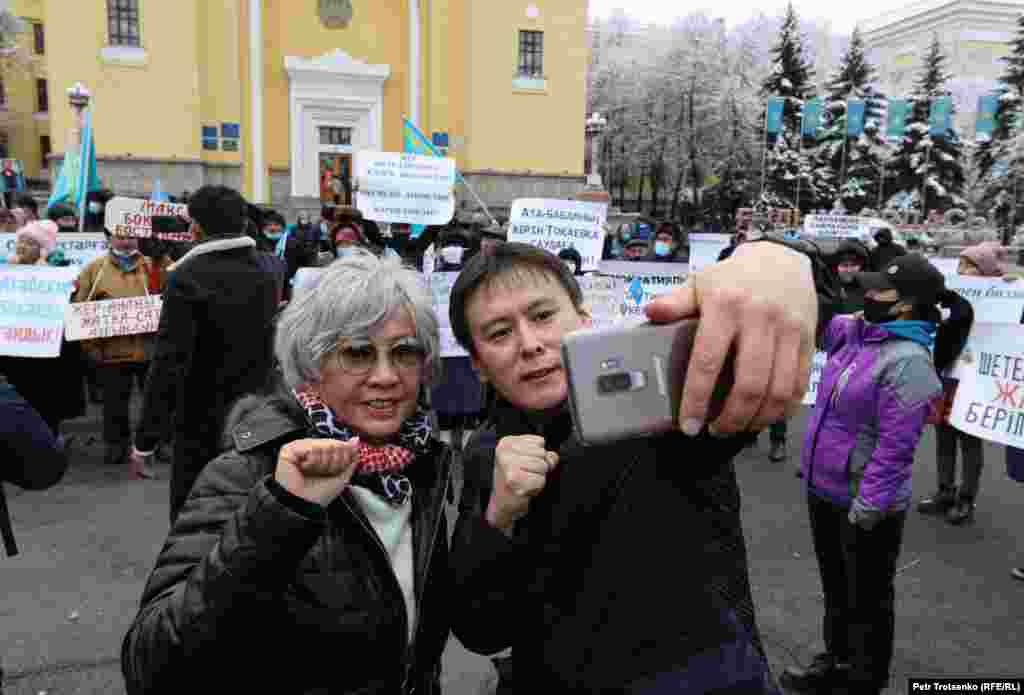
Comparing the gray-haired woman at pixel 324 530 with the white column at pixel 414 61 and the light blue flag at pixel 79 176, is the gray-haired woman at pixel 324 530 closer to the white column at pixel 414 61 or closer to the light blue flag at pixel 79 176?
the light blue flag at pixel 79 176

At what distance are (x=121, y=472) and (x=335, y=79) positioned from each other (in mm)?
26185

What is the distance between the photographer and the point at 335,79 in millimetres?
30422

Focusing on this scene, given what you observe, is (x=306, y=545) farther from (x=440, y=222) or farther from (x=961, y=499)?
(x=440, y=222)

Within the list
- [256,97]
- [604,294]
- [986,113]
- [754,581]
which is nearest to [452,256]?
[604,294]

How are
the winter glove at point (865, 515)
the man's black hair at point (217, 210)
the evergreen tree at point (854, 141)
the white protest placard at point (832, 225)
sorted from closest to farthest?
1. the winter glove at point (865, 515)
2. the man's black hair at point (217, 210)
3. the white protest placard at point (832, 225)
4. the evergreen tree at point (854, 141)

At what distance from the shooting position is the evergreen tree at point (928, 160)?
41.1 m

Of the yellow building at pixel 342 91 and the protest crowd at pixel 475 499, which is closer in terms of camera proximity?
the protest crowd at pixel 475 499

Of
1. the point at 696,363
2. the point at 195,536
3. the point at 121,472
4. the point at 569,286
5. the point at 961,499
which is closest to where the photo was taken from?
the point at 696,363

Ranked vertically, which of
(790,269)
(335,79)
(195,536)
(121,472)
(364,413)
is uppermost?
(335,79)

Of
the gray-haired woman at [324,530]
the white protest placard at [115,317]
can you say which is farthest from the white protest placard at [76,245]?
the gray-haired woman at [324,530]

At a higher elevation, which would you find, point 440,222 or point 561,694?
point 440,222

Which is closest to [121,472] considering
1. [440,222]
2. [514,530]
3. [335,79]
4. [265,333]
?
[265,333]

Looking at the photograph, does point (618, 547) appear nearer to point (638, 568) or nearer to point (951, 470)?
point (638, 568)

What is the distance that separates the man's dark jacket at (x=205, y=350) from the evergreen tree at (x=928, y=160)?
42.7 metres
